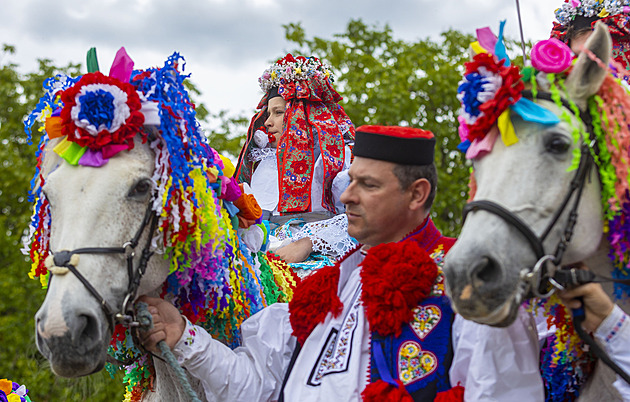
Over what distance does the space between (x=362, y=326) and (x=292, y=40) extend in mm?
10641

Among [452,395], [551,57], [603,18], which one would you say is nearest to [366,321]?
[452,395]

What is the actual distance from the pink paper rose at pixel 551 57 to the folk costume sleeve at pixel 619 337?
0.81 metres

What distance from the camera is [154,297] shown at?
113 inches

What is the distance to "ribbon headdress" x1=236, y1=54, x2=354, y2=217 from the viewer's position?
4.86m

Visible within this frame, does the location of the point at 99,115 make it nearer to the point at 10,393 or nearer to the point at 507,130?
the point at 507,130

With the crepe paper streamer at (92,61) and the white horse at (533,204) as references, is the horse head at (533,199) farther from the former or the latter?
the crepe paper streamer at (92,61)

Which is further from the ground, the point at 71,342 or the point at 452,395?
the point at 71,342

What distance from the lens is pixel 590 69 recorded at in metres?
2.20

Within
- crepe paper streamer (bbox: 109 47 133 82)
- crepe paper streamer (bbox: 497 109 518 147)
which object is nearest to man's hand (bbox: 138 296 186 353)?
crepe paper streamer (bbox: 109 47 133 82)

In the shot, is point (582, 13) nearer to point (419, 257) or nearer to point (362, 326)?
point (419, 257)

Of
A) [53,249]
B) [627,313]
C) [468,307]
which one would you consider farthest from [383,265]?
[53,249]

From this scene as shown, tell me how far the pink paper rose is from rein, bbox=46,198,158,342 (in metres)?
1.52

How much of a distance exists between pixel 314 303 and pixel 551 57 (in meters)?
1.36

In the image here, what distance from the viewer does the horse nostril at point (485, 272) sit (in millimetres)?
2049
